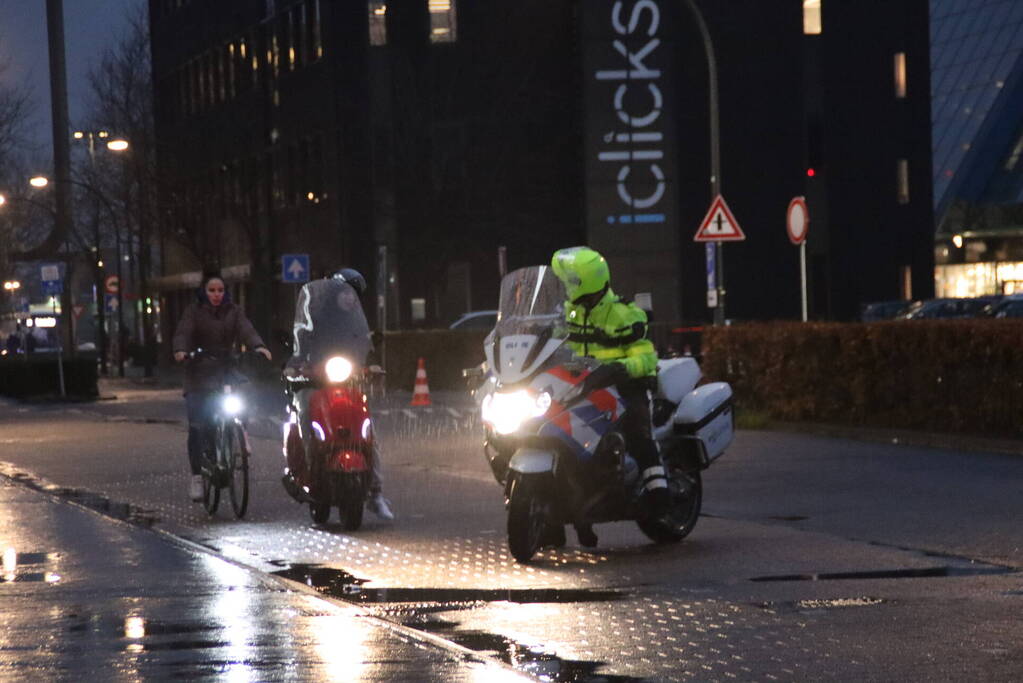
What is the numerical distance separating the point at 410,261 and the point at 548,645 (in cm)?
4575

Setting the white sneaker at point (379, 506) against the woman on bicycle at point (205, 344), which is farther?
the woman on bicycle at point (205, 344)

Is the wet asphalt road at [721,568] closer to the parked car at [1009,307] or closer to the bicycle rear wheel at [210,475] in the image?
the bicycle rear wheel at [210,475]

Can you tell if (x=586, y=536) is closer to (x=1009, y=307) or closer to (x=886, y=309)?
(x=1009, y=307)

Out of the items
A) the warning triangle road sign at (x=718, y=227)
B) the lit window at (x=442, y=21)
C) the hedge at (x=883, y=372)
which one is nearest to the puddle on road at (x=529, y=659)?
the hedge at (x=883, y=372)

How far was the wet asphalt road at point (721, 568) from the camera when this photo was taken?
25.8ft

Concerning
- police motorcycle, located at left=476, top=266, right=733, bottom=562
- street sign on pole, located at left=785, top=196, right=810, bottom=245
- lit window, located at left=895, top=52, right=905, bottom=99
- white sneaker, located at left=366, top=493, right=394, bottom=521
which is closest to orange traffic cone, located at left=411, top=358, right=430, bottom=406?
street sign on pole, located at left=785, top=196, right=810, bottom=245

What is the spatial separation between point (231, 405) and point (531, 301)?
11.1ft

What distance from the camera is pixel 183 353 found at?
14.6 meters

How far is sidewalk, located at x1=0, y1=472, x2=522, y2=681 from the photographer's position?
300 inches

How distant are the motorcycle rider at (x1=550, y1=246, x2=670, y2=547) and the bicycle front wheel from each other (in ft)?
11.7

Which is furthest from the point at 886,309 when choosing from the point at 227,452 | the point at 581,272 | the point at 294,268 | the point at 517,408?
the point at 517,408

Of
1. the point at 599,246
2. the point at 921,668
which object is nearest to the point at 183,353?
the point at 921,668

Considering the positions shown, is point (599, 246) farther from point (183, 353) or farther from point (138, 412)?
point (183, 353)

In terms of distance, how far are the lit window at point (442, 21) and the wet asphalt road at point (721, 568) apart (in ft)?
117
